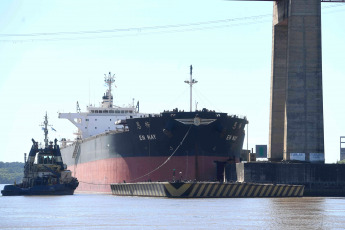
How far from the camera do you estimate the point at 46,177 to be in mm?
60094

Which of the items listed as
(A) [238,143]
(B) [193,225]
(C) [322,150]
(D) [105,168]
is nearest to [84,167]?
(D) [105,168]

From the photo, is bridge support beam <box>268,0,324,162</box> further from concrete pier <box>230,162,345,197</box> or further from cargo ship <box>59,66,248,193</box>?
cargo ship <box>59,66,248,193</box>

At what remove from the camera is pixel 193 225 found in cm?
2686

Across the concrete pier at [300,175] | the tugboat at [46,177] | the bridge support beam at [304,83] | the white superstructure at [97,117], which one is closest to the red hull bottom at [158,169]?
the concrete pier at [300,175]

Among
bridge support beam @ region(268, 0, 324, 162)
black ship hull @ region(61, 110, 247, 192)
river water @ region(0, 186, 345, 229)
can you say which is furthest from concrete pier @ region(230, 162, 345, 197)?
river water @ region(0, 186, 345, 229)

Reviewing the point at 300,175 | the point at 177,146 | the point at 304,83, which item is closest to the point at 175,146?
Result: the point at 177,146

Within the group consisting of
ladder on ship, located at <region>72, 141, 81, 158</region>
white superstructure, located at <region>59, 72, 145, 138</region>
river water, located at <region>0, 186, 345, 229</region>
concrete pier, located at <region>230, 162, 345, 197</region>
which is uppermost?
white superstructure, located at <region>59, 72, 145, 138</region>

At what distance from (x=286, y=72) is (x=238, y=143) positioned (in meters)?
6.63

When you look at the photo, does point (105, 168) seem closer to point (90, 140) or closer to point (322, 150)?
point (90, 140)

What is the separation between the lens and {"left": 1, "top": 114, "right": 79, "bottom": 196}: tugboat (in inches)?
2322

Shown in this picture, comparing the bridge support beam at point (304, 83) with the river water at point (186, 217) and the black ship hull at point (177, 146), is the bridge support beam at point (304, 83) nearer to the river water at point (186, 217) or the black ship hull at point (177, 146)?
the black ship hull at point (177, 146)

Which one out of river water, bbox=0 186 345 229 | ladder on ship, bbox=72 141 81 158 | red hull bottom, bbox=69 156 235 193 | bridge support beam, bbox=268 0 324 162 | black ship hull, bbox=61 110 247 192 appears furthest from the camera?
ladder on ship, bbox=72 141 81 158

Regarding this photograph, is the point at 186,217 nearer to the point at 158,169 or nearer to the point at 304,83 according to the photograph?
the point at 158,169

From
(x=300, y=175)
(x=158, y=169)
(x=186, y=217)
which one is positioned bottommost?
(x=186, y=217)
